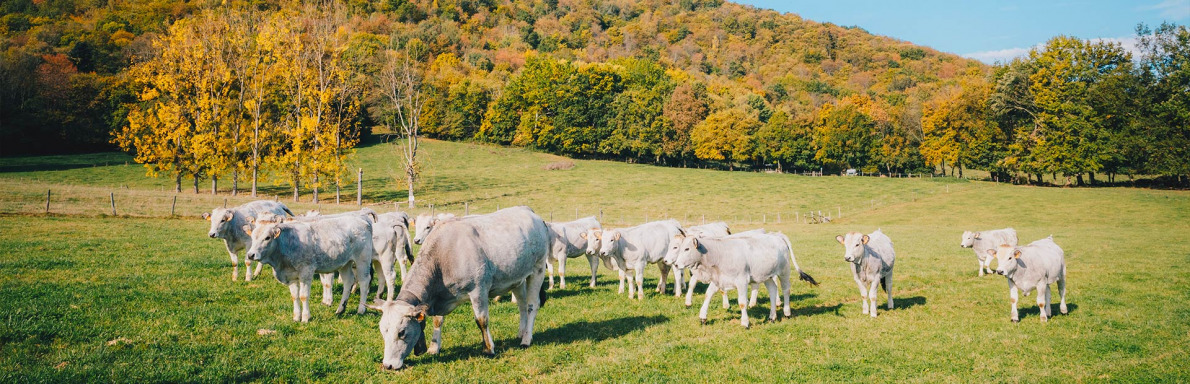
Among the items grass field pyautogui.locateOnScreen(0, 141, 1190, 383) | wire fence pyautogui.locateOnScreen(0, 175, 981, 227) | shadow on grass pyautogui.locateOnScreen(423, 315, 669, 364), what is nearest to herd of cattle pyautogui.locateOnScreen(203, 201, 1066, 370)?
shadow on grass pyautogui.locateOnScreen(423, 315, 669, 364)

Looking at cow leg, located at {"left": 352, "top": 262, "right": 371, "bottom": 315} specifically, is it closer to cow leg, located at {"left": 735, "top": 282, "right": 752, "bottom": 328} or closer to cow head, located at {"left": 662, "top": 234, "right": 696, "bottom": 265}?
cow head, located at {"left": 662, "top": 234, "right": 696, "bottom": 265}

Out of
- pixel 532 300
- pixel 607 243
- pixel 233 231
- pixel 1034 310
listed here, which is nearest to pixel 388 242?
pixel 532 300

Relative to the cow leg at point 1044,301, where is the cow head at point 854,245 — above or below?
above

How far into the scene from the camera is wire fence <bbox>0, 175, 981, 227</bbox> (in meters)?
33.1

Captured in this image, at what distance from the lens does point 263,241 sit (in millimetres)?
10641

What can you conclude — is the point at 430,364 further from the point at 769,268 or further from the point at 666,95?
the point at 666,95

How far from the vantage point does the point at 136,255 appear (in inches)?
709

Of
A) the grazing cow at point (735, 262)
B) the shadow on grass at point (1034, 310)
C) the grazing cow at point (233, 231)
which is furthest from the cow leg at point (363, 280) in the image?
the shadow on grass at point (1034, 310)

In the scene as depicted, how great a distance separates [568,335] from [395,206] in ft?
123

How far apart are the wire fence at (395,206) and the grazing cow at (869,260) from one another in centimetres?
2756

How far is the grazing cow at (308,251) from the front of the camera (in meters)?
10.8

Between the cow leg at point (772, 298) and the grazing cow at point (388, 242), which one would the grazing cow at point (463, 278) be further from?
the cow leg at point (772, 298)

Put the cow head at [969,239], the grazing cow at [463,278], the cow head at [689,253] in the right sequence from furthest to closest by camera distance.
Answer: the cow head at [969,239] → the cow head at [689,253] → the grazing cow at [463,278]

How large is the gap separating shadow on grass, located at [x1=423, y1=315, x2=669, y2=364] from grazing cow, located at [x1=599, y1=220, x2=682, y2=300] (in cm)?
276
